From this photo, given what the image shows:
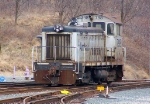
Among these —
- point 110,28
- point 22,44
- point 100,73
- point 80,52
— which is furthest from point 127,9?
point 80,52

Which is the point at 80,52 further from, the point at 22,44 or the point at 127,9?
the point at 127,9

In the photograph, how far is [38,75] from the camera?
1861cm

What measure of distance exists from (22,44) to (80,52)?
1709cm

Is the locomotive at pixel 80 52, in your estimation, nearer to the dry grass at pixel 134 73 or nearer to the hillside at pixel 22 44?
the hillside at pixel 22 44

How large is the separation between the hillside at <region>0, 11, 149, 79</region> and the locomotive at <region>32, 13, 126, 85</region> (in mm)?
10355

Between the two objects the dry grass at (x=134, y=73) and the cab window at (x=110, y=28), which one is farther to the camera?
the dry grass at (x=134, y=73)

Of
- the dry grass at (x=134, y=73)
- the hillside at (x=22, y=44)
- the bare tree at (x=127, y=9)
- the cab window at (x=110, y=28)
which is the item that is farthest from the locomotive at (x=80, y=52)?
the bare tree at (x=127, y=9)

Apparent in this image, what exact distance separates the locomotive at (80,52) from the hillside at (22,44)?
10.4 m

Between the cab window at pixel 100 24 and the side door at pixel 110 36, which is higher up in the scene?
the cab window at pixel 100 24

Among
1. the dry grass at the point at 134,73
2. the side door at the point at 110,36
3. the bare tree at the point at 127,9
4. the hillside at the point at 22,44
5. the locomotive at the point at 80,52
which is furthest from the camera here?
the bare tree at the point at 127,9

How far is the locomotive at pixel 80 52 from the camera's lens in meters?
18.3

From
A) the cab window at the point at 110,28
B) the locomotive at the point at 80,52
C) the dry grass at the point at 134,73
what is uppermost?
the cab window at the point at 110,28

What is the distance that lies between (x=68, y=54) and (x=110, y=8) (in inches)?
1345

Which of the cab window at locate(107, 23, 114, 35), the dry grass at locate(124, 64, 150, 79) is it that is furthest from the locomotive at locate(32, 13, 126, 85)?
the dry grass at locate(124, 64, 150, 79)
